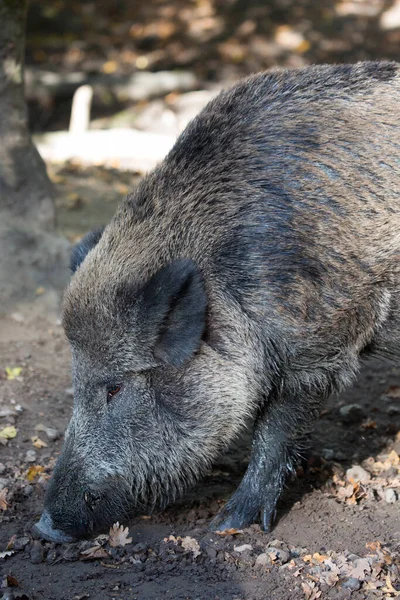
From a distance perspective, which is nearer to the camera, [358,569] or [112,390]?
[358,569]

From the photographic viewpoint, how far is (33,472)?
16.2ft

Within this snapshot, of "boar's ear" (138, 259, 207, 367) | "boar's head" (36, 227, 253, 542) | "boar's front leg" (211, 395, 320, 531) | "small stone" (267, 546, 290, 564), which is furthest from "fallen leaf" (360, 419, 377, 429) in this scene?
"boar's ear" (138, 259, 207, 367)

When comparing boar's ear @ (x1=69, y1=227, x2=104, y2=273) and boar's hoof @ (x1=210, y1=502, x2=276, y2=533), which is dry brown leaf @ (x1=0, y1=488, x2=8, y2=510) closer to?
boar's hoof @ (x1=210, y1=502, x2=276, y2=533)

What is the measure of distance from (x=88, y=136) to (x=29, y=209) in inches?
158

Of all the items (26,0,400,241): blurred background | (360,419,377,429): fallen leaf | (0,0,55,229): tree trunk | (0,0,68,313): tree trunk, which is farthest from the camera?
(26,0,400,241): blurred background

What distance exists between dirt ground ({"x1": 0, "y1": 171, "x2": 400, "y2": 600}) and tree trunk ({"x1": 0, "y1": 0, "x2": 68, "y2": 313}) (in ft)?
2.43


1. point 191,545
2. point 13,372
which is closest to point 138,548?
point 191,545

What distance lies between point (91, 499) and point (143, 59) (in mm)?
12055

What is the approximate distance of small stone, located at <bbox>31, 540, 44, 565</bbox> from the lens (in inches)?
167

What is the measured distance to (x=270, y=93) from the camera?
4750 mm

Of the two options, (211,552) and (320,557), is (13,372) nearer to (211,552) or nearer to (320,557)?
(211,552)

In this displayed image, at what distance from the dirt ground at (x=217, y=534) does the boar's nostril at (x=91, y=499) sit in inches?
7.4

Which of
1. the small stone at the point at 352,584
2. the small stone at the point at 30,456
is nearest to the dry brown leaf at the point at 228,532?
the small stone at the point at 352,584

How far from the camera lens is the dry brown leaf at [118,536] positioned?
4.38 meters
